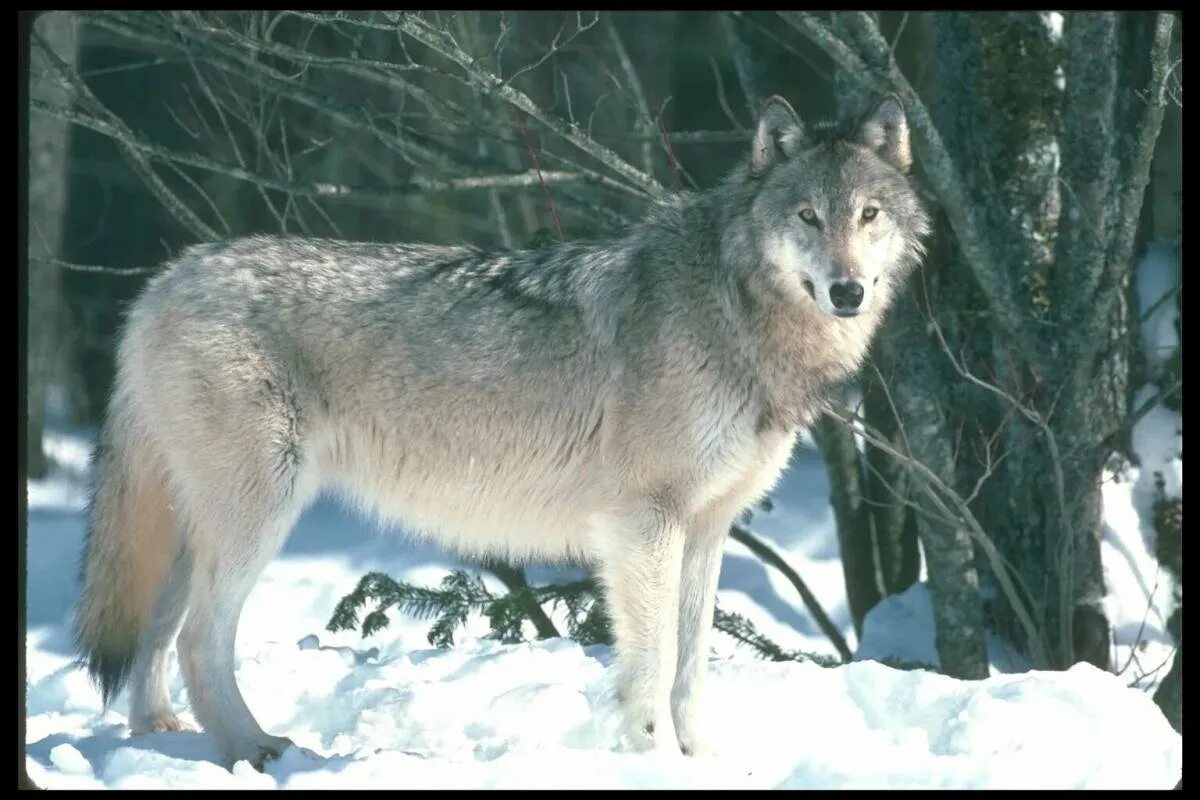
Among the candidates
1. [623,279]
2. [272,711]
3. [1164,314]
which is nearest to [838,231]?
[623,279]

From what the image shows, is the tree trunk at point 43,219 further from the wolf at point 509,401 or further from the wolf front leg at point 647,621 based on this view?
the wolf front leg at point 647,621

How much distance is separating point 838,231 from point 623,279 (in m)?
0.74

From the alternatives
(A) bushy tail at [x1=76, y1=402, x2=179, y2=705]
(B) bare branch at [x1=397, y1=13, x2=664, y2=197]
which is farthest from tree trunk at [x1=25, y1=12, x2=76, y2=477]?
(A) bushy tail at [x1=76, y1=402, x2=179, y2=705]

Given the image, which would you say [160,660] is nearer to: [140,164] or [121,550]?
[121,550]

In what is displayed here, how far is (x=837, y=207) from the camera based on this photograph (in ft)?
14.3

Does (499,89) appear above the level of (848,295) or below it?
above

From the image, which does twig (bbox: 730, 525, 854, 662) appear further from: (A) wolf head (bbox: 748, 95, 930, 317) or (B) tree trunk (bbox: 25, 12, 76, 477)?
(B) tree trunk (bbox: 25, 12, 76, 477)

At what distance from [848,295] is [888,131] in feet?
2.55

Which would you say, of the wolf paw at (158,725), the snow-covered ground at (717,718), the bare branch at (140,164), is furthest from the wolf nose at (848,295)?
the bare branch at (140,164)

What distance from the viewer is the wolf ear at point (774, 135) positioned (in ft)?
15.0

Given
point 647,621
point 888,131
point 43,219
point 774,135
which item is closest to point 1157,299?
point 888,131

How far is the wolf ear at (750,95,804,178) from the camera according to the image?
4.56m

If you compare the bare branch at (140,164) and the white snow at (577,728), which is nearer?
the white snow at (577,728)

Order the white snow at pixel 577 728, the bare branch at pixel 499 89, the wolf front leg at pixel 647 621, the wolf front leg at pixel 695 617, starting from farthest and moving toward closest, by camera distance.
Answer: the bare branch at pixel 499 89
the wolf front leg at pixel 695 617
the wolf front leg at pixel 647 621
the white snow at pixel 577 728
